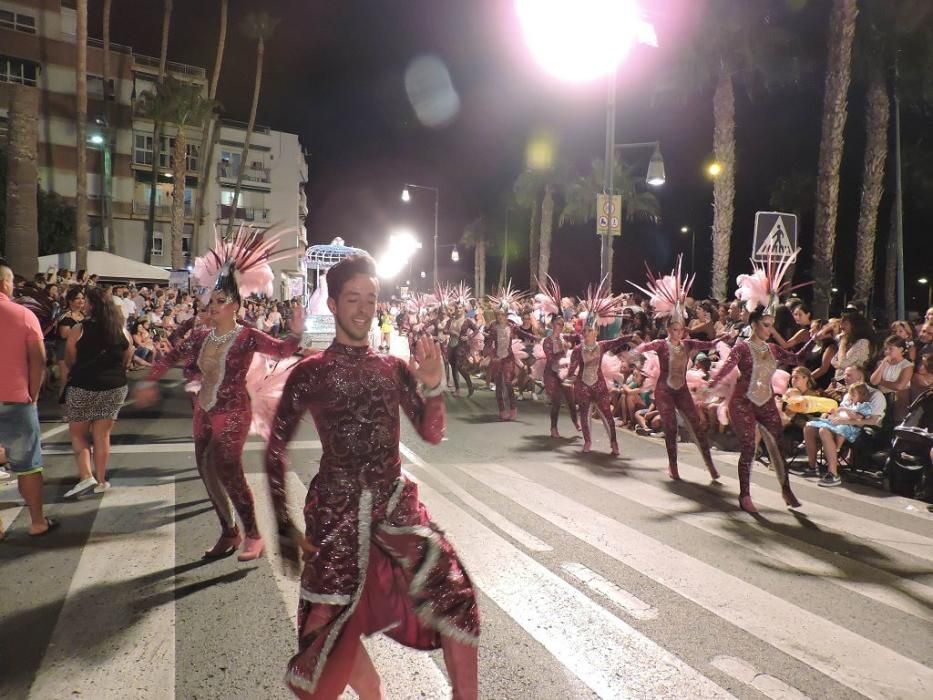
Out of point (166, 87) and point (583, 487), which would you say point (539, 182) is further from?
point (583, 487)

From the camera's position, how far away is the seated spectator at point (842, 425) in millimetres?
8570

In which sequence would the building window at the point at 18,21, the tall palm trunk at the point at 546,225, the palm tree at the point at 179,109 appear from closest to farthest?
1. the tall palm trunk at the point at 546,225
2. the palm tree at the point at 179,109
3. the building window at the point at 18,21

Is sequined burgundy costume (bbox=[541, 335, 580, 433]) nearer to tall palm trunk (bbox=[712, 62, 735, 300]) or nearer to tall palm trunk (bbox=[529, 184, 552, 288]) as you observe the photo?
tall palm trunk (bbox=[712, 62, 735, 300])

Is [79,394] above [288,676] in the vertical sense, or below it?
above

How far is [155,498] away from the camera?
6.97m

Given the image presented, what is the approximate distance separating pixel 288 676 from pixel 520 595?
230 centimetres

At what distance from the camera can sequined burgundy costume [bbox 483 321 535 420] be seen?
13188 mm

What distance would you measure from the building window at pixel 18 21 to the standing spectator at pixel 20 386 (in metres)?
46.3

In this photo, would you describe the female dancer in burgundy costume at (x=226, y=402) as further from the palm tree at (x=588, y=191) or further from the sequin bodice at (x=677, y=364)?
the palm tree at (x=588, y=191)

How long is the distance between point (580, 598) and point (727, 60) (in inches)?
763

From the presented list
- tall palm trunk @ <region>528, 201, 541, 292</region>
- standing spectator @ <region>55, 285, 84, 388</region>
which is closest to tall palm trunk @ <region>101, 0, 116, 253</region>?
tall palm trunk @ <region>528, 201, 541, 292</region>

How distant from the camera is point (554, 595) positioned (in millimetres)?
4660

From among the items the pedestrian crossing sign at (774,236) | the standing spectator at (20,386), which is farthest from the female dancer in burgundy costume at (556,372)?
the standing spectator at (20,386)

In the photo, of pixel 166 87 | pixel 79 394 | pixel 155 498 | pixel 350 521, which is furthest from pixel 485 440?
pixel 166 87
